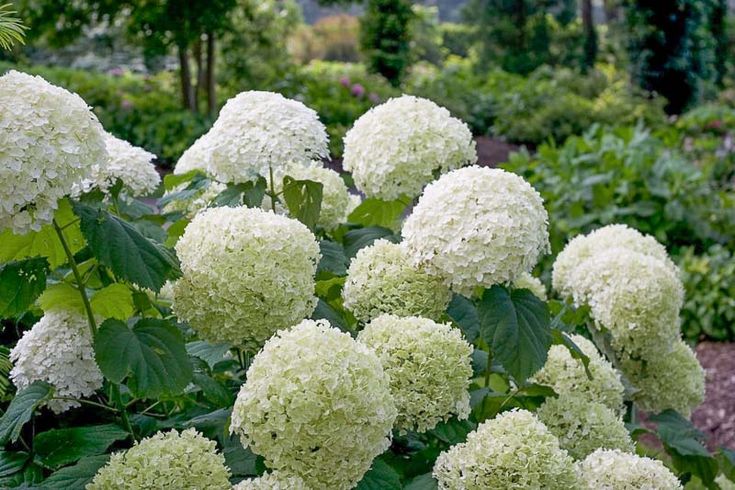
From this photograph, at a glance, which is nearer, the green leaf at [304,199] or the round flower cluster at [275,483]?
the round flower cluster at [275,483]

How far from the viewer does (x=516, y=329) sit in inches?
60.3

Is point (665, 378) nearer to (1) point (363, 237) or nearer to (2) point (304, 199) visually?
(1) point (363, 237)

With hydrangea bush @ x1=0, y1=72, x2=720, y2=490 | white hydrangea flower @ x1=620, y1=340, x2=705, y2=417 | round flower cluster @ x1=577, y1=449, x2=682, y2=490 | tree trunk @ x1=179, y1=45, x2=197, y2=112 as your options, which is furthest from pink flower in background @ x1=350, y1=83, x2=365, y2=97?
round flower cluster @ x1=577, y1=449, x2=682, y2=490

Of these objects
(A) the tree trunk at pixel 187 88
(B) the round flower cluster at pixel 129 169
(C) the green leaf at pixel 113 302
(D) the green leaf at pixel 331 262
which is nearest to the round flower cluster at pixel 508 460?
(D) the green leaf at pixel 331 262

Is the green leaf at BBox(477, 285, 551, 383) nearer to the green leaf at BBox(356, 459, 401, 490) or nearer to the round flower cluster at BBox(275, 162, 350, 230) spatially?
the green leaf at BBox(356, 459, 401, 490)

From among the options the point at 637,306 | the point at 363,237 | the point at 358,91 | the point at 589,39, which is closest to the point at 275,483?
the point at 363,237

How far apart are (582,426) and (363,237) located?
593mm

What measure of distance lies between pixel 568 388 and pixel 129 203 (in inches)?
39.5

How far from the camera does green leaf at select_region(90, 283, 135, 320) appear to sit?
4.85 feet

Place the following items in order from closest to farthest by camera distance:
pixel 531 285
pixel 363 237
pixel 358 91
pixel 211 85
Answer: pixel 363 237, pixel 531 285, pixel 211 85, pixel 358 91

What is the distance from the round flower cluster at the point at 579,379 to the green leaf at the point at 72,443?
0.87 meters

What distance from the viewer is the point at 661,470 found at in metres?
1.55

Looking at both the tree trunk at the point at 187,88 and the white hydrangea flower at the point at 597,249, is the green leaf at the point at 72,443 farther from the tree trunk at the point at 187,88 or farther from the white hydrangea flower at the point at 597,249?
the tree trunk at the point at 187,88

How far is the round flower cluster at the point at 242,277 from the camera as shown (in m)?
1.37
